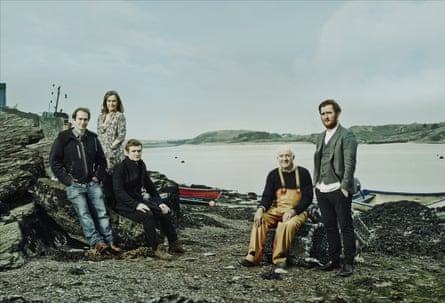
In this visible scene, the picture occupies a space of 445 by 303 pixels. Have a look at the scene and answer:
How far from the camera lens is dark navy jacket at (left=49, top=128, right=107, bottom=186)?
8.21m

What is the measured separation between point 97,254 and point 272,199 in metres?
3.35

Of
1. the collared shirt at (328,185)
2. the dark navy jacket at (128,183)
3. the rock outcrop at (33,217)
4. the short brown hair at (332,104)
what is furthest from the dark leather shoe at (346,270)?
the rock outcrop at (33,217)

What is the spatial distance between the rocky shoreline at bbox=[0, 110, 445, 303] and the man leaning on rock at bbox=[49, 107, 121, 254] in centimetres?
36

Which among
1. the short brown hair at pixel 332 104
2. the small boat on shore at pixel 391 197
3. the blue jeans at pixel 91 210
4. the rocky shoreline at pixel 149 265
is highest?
the short brown hair at pixel 332 104

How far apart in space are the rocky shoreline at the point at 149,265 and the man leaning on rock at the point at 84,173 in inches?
14.0

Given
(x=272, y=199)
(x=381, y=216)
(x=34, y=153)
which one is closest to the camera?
(x=272, y=199)

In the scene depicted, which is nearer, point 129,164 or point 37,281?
point 37,281

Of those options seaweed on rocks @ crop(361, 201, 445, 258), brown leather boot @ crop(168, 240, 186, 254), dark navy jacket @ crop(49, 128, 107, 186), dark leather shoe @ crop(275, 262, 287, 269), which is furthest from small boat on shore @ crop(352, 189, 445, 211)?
dark navy jacket @ crop(49, 128, 107, 186)

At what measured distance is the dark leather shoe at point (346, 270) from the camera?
23.7ft

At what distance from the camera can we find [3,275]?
7262 mm

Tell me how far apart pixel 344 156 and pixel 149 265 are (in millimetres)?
3805

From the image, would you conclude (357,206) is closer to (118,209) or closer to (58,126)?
(118,209)

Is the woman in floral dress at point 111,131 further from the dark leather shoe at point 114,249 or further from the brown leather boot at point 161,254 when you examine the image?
the brown leather boot at point 161,254

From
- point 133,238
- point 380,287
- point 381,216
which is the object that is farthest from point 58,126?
point 380,287
